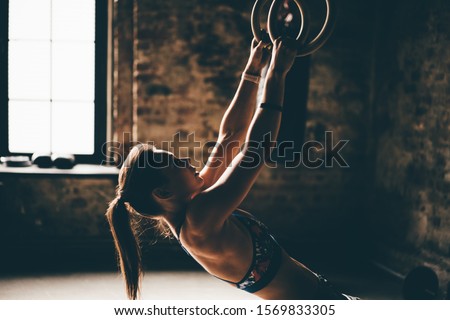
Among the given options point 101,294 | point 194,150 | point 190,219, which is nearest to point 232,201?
point 190,219

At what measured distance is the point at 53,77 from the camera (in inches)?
182

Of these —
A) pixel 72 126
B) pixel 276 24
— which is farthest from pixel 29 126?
pixel 276 24

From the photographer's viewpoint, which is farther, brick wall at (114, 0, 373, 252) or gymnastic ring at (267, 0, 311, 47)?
brick wall at (114, 0, 373, 252)

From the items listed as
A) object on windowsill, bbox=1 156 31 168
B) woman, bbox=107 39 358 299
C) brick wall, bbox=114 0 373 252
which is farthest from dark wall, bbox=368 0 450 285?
object on windowsill, bbox=1 156 31 168

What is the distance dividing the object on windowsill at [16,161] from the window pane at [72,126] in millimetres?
313

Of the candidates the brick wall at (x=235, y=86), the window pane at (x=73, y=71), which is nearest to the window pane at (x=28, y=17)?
the window pane at (x=73, y=71)

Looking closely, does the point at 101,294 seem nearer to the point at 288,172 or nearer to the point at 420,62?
the point at 288,172

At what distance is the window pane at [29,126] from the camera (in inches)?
182

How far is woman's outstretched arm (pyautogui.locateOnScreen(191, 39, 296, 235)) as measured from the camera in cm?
133

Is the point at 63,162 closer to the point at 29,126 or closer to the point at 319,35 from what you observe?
the point at 29,126

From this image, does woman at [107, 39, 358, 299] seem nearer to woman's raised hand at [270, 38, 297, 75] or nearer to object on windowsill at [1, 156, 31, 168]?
woman's raised hand at [270, 38, 297, 75]

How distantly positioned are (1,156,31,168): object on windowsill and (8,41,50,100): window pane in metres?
0.60

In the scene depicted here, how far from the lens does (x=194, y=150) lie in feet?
14.3

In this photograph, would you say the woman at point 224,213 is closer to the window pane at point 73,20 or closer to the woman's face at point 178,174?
the woman's face at point 178,174
